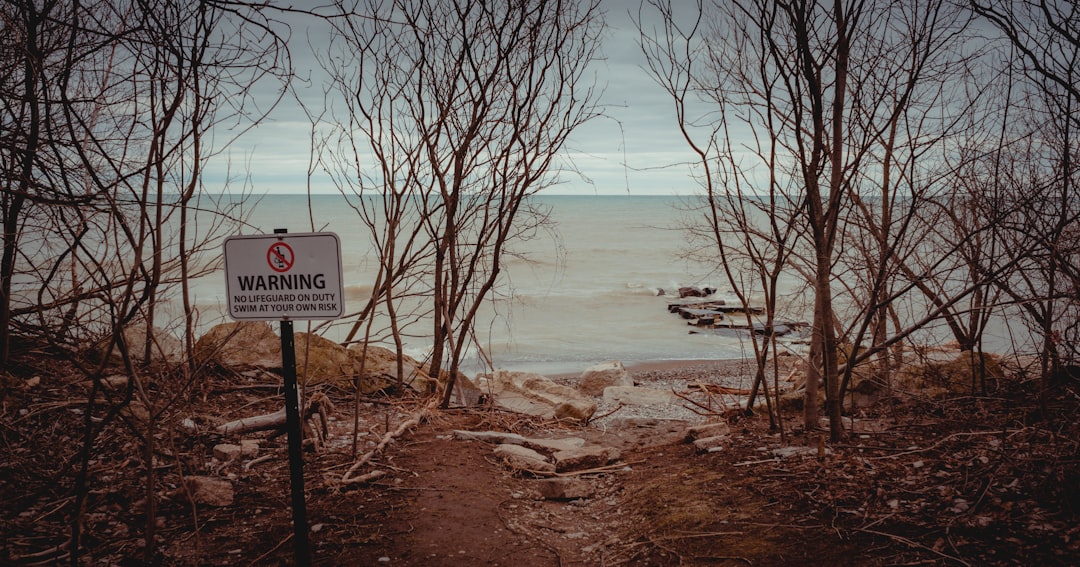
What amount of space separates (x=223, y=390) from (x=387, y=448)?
245cm

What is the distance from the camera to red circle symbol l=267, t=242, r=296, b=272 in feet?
11.5

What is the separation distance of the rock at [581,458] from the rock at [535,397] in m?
1.39

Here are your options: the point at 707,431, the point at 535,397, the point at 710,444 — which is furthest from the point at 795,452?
the point at 535,397

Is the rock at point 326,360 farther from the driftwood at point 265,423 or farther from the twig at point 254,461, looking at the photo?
the twig at point 254,461

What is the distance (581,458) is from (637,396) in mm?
5579

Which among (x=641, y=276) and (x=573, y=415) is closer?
(x=573, y=415)

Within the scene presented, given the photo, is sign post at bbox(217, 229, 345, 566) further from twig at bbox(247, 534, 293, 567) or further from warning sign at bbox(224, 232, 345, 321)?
twig at bbox(247, 534, 293, 567)

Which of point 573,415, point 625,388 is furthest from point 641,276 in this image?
point 573,415

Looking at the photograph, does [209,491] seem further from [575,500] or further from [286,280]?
[575,500]

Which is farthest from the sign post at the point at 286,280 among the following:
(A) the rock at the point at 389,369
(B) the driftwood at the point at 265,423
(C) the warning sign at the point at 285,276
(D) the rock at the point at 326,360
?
(D) the rock at the point at 326,360

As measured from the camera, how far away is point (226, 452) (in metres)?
5.82

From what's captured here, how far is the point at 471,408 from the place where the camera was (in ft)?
27.7

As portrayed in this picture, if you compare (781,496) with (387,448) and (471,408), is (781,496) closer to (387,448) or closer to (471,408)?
(387,448)

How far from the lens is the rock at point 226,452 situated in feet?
19.0
